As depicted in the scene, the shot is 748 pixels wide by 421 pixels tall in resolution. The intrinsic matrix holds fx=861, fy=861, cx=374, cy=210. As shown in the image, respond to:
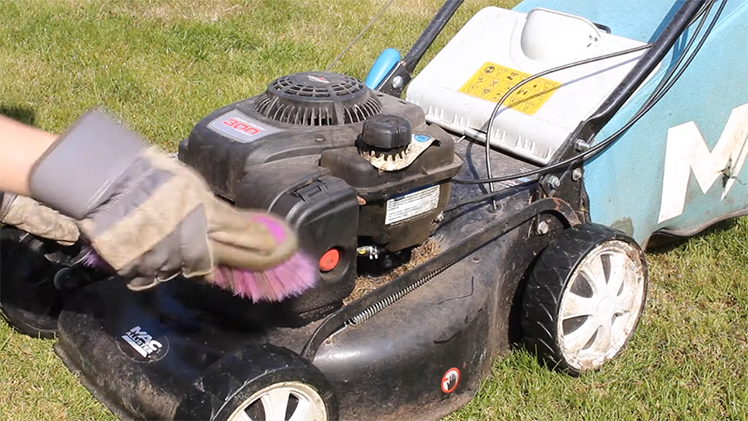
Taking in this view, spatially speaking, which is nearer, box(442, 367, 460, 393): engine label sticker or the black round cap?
the black round cap

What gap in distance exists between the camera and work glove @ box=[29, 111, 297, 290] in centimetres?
107

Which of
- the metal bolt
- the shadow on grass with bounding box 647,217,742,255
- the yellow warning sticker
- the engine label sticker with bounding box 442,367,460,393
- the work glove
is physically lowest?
the shadow on grass with bounding box 647,217,742,255

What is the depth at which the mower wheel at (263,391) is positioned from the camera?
1459 millimetres

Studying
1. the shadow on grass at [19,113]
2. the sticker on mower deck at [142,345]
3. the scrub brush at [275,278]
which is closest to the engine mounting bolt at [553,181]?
the scrub brush at [275,278]

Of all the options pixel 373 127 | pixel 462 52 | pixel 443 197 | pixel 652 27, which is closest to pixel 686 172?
pixel 652 27

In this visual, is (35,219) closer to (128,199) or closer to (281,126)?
(281,126)

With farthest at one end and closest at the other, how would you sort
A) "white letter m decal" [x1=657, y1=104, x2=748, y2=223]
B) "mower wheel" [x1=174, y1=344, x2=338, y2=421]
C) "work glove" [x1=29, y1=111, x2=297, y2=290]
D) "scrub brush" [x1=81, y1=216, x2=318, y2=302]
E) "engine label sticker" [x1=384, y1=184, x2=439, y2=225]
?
1. "white letter m decal" [x1=657, y1=104, x2=748, y2=223]
2. "engine label sticker" [x1=384, y1=184, x2=439, y2=225]
3. "mower wheel" [x1=174, y1=344, x2=338, y2=421]
4. "scrub brush" [x1=81, y1=216, x2=318, y2=302]
5. "work glove" [x1=29, y1=111, x2=297, y2=290]

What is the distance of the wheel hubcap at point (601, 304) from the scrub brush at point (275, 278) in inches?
26.2

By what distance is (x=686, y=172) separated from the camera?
2.33m

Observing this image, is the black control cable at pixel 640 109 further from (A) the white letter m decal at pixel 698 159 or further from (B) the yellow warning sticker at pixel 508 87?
(A) the white letter m decal at pixel 698 159

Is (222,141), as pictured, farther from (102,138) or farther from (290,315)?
(102,138)

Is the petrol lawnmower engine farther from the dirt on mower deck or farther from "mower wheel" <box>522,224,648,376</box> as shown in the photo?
"mower wheel" <box>522,224,648,376</box>

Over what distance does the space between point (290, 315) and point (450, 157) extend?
45 centimetres

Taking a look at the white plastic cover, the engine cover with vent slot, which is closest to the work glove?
the engine cover with vent slot
